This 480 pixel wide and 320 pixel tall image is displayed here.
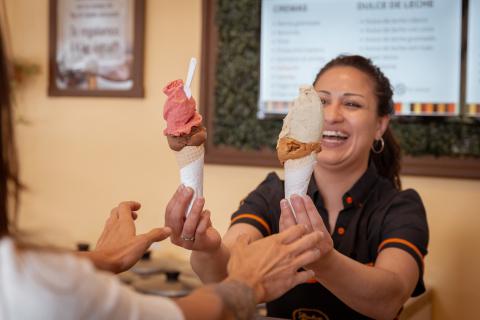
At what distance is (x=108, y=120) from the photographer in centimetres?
361

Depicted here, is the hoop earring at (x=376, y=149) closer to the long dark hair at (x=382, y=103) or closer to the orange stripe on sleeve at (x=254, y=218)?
the long dark hair at (x=382, y=103)

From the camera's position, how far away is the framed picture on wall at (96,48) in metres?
3.47

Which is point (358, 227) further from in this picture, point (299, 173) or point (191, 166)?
point (191, 166)

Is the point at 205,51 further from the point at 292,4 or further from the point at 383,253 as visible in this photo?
the point at 383,253

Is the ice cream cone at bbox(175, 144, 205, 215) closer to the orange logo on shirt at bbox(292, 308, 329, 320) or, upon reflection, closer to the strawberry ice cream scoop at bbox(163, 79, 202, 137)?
the strawberry ice cream scoop at bbox(163, 79, 202, 137)

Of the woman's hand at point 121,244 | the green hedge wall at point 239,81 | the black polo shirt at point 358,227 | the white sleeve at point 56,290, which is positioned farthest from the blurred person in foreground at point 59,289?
the green hedge wall at point 239,81

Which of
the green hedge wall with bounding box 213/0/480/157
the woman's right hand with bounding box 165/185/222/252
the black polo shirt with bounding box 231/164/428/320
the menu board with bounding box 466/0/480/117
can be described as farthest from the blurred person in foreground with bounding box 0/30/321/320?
the green hedge wall with bounding box 213/0/480/157

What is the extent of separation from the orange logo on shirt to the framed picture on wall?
1767 mm

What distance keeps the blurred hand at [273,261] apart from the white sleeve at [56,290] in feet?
1.20

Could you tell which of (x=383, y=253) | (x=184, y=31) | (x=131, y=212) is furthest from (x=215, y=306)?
(x=184, y=31)

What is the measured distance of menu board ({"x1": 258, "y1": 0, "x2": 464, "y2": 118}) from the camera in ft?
9.04

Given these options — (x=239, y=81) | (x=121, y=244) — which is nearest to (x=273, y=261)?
(x=121, y=244)

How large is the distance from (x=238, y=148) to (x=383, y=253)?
1368 millimetres

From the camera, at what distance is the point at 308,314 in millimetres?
2084
